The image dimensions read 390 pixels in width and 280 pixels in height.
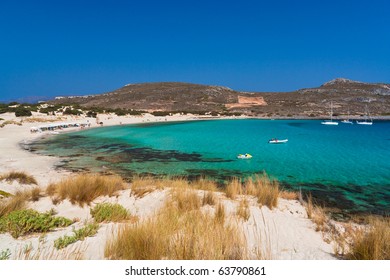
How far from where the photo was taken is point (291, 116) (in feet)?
244

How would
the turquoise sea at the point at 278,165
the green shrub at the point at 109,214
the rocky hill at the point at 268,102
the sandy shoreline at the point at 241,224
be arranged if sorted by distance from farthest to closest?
the rocky hill at the point at 268,102 → the turquoise sea at the point at 278,165 → the green shrub at the point at 109,214 → the sandy shoreline at the point at 241,224

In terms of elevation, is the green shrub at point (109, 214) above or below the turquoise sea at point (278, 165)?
above

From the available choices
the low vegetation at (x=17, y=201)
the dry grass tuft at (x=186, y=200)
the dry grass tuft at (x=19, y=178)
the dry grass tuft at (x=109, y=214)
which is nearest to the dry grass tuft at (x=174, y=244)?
the dry grass tuft at (x=109, y=214)

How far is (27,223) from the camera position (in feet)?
16.5

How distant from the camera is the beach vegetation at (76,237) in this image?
417 cm

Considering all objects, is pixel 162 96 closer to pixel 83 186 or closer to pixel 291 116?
pixel 291 116

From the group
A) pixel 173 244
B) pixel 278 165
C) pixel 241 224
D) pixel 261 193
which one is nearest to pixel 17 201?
pixel 173 244

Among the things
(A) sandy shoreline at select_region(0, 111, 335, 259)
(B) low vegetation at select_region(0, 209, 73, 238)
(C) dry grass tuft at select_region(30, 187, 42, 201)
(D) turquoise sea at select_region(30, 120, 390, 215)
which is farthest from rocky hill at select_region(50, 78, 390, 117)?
(B) low vegetation at select_region(0, 209, 73, 238)

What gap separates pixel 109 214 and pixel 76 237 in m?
1.35

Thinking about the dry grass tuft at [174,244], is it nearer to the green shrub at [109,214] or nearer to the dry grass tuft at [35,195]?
the green shrub at [109,214]

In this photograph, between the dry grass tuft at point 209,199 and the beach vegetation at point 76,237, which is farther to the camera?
the dry grass tuft at point 209,199

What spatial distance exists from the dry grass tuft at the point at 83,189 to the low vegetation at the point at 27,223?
5.54 ft
